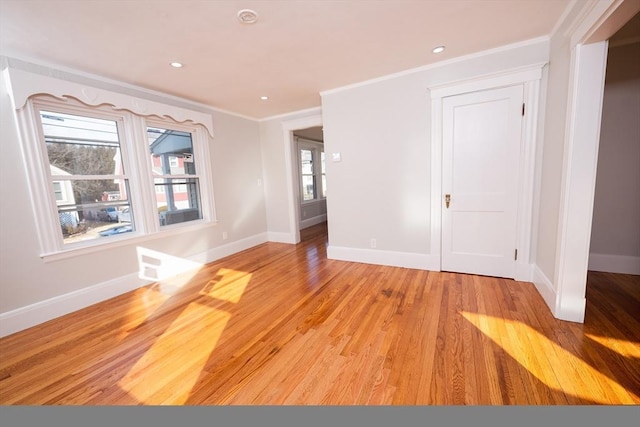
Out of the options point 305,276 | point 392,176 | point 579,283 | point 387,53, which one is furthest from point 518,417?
point 387,53

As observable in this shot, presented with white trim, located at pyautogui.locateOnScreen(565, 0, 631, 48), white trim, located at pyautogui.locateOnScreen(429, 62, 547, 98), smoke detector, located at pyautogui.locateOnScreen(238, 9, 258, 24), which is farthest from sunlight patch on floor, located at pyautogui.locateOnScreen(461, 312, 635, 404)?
smoke detector, located at pyautogui.locateOnScreen(238, 9, 258, 24)

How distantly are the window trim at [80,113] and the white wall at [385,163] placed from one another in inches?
84.5

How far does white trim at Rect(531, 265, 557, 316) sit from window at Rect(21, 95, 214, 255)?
429cm

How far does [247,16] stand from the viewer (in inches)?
72.7

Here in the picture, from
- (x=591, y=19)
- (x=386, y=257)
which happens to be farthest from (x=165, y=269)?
(x=591, y=19)

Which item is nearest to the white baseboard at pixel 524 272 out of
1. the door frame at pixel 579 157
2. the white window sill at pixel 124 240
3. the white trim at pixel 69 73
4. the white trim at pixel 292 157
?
the door frame at pixel 579 157

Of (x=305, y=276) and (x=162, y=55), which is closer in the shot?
(x=162, y=55)

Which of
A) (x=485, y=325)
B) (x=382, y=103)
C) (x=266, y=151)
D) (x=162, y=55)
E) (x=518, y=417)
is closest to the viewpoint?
(x=518, y=417)

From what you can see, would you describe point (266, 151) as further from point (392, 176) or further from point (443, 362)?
point (443, 362)

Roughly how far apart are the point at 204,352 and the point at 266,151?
3.74 metres

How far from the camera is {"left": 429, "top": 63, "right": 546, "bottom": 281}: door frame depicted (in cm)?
246

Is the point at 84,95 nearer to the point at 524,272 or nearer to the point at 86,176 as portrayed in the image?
the point at 86,176

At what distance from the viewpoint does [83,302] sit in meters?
2.60

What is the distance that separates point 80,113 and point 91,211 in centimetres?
105
